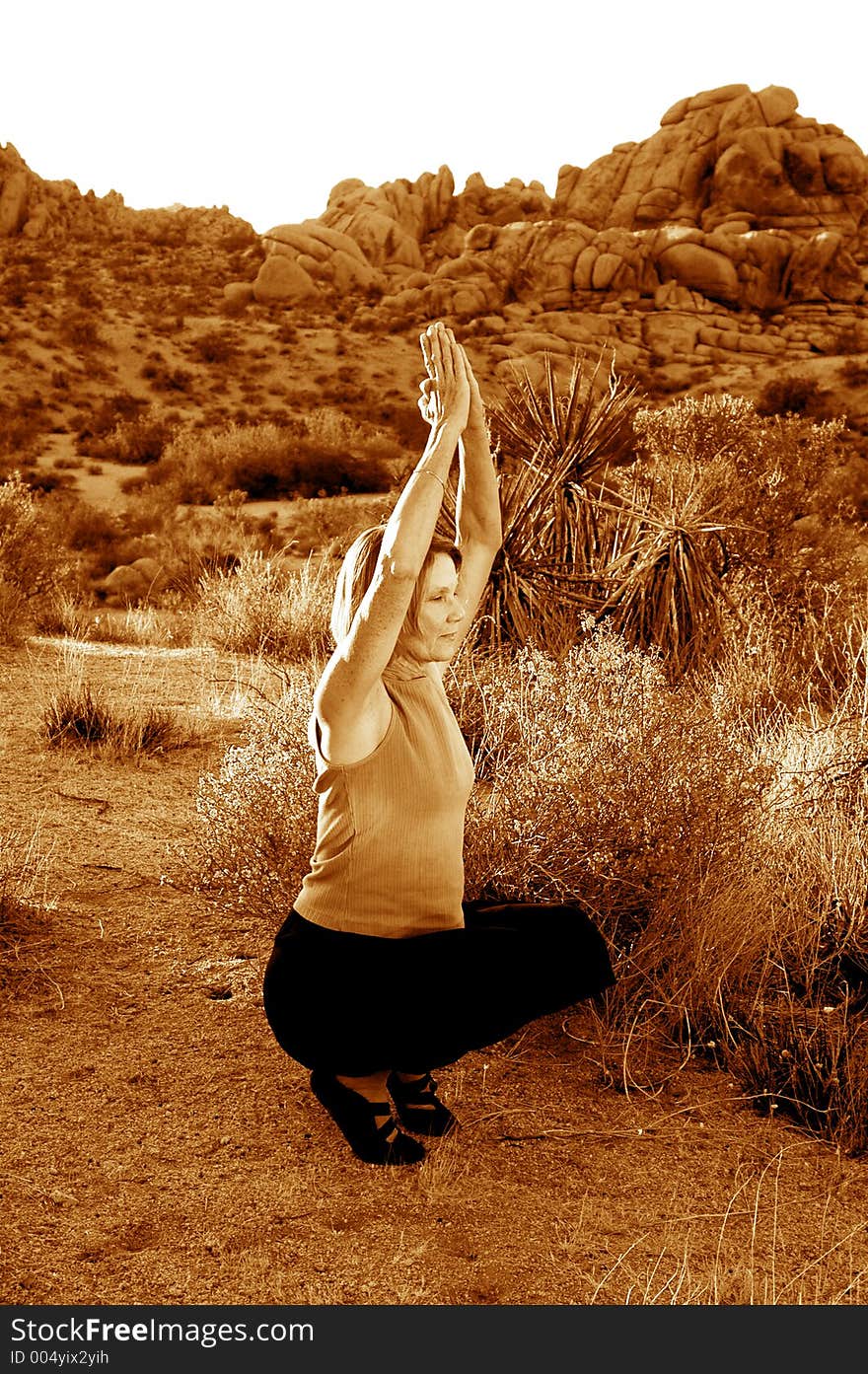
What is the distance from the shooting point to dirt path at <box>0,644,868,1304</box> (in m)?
2.41

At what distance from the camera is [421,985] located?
2480mm

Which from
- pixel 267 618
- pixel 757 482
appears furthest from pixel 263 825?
pixel 757 482

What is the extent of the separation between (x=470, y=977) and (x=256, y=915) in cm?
162

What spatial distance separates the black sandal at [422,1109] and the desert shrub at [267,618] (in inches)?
199

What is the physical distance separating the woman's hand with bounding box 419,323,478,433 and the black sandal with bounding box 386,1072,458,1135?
5.35 feet

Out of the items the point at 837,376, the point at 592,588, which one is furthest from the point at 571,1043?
the point at 837,376

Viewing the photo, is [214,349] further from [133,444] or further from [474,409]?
[474,409]

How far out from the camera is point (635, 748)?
3.82 metres

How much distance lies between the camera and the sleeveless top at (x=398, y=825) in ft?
7.92

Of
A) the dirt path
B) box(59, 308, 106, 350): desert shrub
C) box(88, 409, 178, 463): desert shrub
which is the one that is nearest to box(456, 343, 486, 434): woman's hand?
the dirt path

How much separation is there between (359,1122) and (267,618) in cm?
621

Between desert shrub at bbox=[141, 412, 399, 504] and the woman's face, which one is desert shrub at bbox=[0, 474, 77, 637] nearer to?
the woman's face

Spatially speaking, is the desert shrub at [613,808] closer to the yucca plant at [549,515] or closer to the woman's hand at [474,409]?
the woman's hand at [474,409]

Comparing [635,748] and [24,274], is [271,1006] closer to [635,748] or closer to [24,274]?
[635,748]
